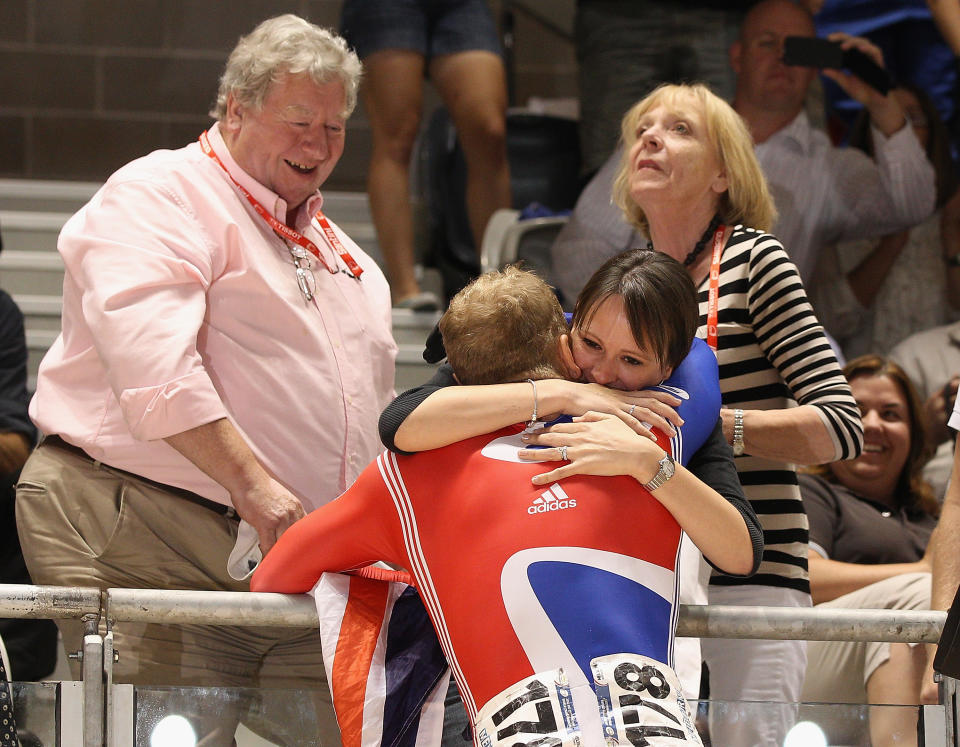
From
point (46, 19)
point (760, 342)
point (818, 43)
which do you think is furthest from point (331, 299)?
point (46, 19)

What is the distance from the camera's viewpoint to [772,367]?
92.4 inches

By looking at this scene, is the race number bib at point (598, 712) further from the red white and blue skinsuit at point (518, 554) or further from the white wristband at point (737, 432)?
the white wristband at point (737, 432)

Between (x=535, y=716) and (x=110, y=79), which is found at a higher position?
(x=110, y=79)

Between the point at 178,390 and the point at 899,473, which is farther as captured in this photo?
the point at 899,473

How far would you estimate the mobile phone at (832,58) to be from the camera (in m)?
4.34

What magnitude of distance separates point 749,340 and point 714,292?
105 millimetres

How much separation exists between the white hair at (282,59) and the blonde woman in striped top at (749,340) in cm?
59

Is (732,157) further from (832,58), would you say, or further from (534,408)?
(832,58)

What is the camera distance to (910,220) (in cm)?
442

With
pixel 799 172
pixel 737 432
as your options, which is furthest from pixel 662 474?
pixel 799 172

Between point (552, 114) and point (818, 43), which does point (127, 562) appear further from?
point (552, 114)

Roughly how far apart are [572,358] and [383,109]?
2.46 meters

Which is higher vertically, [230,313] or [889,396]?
[230,313]

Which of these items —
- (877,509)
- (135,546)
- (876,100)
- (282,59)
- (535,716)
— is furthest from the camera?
(876,100)
